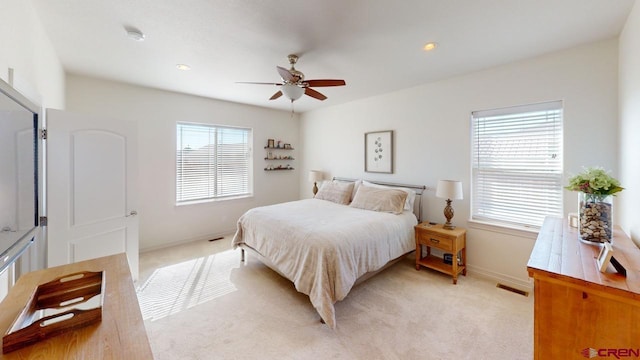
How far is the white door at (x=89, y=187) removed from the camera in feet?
7.54

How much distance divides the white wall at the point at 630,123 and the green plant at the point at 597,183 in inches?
12.4

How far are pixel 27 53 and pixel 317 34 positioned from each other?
2148 millimetres

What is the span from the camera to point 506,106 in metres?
2.88

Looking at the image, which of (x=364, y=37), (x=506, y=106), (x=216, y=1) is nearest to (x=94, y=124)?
(x=216, y=1)

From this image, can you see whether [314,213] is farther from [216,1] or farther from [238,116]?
[238,116]

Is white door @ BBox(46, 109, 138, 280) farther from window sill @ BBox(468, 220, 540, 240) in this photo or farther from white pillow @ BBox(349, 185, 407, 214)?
window sill @ BBox(468, 220, 540, 240)

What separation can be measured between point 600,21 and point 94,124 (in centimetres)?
465

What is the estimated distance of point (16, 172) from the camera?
1.12 m

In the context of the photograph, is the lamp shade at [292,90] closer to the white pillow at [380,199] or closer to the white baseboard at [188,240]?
the white pillow at [380,199]

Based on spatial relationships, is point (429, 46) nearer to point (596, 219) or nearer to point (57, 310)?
point (596, 219)

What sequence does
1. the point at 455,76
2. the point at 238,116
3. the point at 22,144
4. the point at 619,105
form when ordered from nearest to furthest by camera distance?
1. the point at 22,144
2. the point at 619,105
3. the point at 455,76
4. the point at 238,116

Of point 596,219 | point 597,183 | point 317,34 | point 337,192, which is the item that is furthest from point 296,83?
point 596,219

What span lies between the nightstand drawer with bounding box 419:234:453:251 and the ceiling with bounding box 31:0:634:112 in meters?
2.05

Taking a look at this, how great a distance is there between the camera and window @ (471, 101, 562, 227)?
268 centimetres
